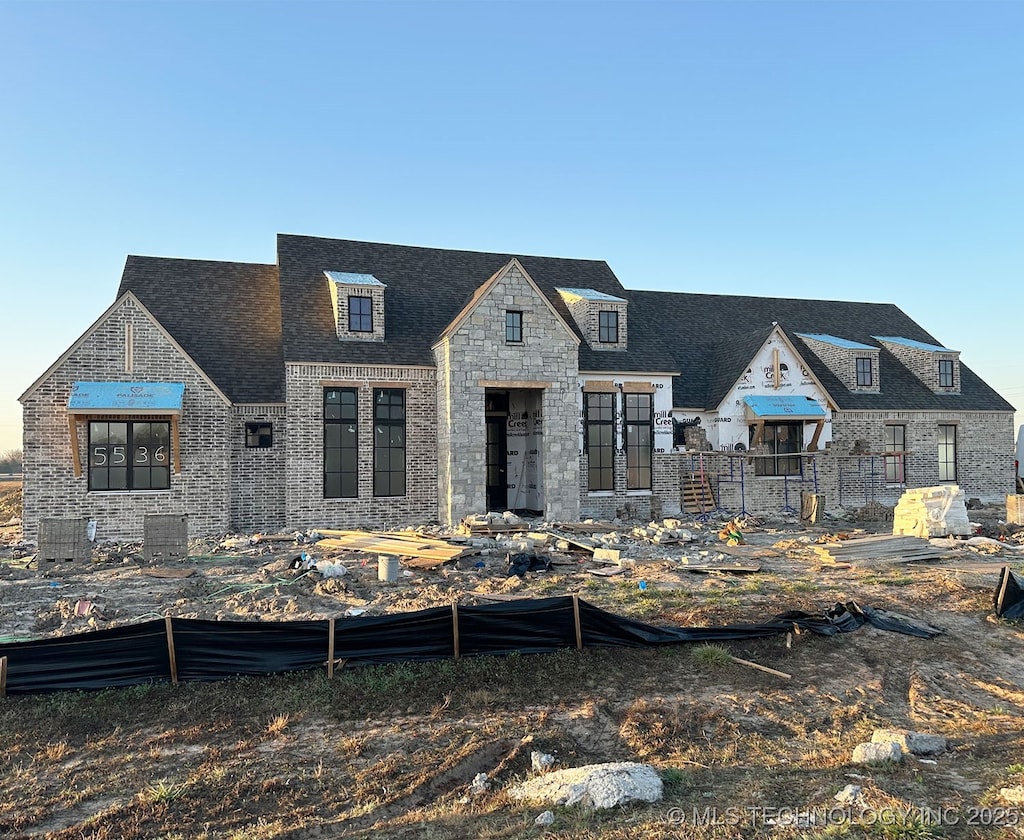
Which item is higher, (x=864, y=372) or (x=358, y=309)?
(x=358, y=309)

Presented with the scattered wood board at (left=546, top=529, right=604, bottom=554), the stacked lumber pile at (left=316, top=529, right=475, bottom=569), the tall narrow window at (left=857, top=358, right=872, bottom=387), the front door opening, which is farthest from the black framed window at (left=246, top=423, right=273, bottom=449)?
the tall narrow window at (left=857, top=358, right=872, bottom=387)

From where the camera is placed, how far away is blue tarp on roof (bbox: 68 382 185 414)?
63.3 ft

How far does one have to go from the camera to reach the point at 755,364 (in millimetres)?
26250

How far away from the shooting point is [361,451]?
22.2m

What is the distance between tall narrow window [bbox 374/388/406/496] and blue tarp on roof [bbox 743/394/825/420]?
1169 cm

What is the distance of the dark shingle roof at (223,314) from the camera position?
22234 millimetres

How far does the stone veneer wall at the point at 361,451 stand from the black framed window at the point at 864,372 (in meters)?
16.2

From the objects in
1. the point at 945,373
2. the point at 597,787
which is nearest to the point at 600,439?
the point at 945,373

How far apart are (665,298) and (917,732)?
24.9m

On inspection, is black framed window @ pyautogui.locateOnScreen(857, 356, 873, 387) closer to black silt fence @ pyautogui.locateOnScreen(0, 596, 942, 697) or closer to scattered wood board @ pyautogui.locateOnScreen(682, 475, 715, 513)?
scattered wood board @ pyautogui.locateOnScreen(682, 475, 715, 513)

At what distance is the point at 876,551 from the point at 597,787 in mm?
13342

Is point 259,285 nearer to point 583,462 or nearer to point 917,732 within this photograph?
point 583,462

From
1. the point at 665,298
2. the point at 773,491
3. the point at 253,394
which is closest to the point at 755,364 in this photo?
the point at 773,491

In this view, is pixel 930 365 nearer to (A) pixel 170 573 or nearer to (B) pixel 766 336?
(B) pixel 766 336
